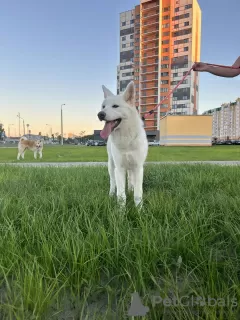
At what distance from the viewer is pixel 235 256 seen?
143cm

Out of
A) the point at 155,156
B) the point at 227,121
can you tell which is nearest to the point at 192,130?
the point at 155,156

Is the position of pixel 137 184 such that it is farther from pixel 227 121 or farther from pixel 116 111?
pixel 227 121

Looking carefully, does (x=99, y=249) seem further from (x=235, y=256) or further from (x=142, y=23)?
(x=142, y=23)

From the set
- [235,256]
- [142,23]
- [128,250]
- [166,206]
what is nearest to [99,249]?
[128,250]

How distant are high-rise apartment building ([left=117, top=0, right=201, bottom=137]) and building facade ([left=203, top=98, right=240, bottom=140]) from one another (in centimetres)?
3294

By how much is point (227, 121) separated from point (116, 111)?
328 ft

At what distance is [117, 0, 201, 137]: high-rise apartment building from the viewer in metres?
52.3

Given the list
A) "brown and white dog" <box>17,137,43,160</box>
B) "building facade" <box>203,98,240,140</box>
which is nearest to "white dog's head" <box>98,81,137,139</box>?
"brown and white dog" <box>17,137,43,160</box>

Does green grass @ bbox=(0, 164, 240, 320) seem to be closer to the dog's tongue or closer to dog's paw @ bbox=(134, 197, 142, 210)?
dog's paw @ bbox=(134, 197, 142, 210)

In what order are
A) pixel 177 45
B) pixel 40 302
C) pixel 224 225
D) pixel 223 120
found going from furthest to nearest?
pixel 223 120, pixel 177 45, pixel 224 225, pixel 40 302

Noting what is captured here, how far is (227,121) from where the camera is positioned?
89938mm

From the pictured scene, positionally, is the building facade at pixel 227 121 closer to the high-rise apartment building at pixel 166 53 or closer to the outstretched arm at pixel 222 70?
the high-rise apartment building at pixel 166 53

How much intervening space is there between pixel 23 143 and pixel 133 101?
35.1ft

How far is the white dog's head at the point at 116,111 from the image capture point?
2139mm
